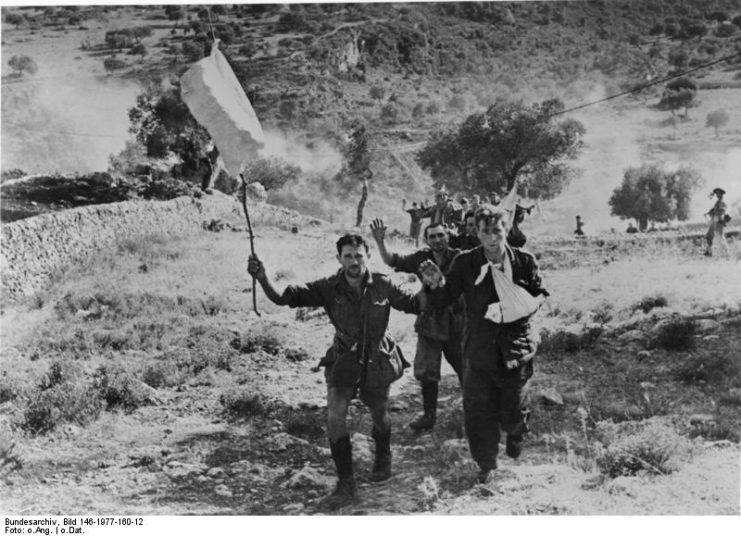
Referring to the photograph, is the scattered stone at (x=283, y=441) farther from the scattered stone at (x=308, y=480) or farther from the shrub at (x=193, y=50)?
the shrub at (x=193, y=50)

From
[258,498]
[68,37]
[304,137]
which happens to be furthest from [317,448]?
[68,37]

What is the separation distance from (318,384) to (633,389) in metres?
2.73

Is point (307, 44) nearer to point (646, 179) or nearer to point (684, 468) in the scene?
point (646, 179)

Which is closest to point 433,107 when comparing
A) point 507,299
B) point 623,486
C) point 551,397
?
point 551,397

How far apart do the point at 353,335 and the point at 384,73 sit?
4052 mm

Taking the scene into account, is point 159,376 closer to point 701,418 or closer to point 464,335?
point 464,335

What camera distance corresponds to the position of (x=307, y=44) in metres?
8.17

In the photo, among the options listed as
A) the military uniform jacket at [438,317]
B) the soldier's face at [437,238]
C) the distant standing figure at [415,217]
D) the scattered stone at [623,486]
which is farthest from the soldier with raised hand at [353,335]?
the distant standing figure at [415,217]

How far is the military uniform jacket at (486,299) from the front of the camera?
5.09m

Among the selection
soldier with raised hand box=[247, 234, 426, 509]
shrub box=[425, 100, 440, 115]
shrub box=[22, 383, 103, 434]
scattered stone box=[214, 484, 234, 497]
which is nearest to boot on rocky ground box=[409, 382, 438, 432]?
soldier with raised hand box=[247, 234, 426, 509]

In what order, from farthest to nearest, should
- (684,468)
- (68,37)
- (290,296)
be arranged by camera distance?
(68,37), (684,468), (290,296)

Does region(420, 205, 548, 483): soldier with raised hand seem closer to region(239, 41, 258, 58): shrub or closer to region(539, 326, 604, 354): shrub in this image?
region(539, 326, 604, 354): shrub

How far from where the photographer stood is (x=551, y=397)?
21.1 ft

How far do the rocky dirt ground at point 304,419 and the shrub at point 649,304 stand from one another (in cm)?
9
